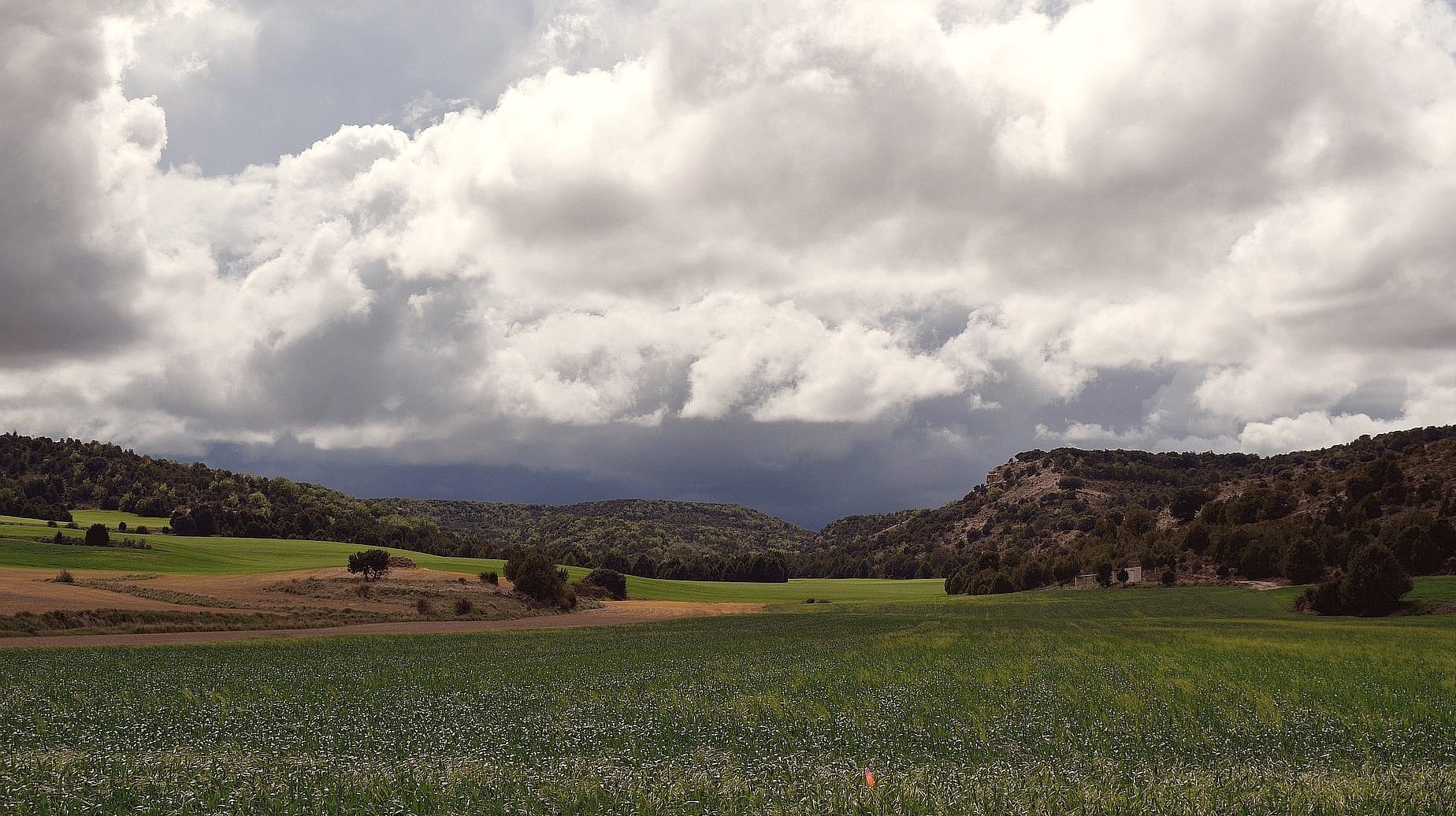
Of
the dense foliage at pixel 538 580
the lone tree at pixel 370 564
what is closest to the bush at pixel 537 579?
the dense foliage at pixel 538 580

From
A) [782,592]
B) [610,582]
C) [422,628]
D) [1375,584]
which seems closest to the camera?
[422,628]

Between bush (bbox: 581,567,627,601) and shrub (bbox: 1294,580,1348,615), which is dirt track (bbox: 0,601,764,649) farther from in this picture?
shrub (bbox: 1294,580,1348,615)

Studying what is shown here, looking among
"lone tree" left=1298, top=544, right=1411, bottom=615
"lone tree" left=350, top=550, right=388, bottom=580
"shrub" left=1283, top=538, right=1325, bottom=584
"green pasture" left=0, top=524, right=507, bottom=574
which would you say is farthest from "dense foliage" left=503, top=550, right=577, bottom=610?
"shrub" left=1283, top=538, right=1325, bottom=584

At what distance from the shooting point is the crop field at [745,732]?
498 inches

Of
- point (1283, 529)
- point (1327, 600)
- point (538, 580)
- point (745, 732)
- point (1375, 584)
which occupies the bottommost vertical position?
point (538, 580)

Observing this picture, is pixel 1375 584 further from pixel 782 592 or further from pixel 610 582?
pixel 782 592

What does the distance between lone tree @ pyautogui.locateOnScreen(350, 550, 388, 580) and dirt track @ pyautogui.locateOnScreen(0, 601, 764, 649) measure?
2121 cm

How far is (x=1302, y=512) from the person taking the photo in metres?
120

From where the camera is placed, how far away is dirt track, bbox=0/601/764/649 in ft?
182

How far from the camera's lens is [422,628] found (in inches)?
2813

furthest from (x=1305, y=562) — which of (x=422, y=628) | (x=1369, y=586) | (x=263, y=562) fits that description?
(x=263, y=562)

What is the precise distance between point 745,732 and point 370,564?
89.3 m

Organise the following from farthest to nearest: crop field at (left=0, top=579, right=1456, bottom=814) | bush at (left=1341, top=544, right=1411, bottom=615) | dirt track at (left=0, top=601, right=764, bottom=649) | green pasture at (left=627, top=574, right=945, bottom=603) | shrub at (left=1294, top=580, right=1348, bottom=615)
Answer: green pasture at (left=627, top=574, right=945, bottom=603) < shrub at (left=1294, top=580, right=1348, bottom=615) < bush at (left=1341, top=544, right=1411, bottom=615) < dirt track at (left=0, top=601, right=764, bottom=649) < crop field at (left=0, top=579, right=1456, bottom=814)

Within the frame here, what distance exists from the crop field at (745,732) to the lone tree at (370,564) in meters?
57.5
